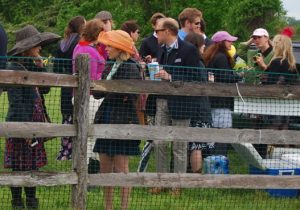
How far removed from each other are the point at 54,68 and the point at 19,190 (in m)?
1.45

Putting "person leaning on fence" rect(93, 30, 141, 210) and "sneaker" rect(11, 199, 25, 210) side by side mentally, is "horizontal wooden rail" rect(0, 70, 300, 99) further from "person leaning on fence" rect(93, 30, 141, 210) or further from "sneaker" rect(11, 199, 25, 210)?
"sneaker" rect(11, 199, 25, 210)

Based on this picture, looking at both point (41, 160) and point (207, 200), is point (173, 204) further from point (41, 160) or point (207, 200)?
point (41, 160)

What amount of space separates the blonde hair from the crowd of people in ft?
0.04

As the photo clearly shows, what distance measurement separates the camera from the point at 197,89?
281 inches

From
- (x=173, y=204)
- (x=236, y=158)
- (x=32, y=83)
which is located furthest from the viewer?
(x=236, y=158)

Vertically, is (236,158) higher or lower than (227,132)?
lower

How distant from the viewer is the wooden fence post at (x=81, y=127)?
670 cm

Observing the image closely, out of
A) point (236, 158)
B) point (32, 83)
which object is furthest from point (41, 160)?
point (236, 158)

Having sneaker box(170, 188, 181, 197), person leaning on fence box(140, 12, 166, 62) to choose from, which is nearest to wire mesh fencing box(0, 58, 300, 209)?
sneaker box(170, 188, 181, 197)

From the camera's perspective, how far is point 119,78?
7125 millimetres

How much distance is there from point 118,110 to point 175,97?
3.02 feet

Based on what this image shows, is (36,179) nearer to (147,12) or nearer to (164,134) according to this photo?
(164,134)

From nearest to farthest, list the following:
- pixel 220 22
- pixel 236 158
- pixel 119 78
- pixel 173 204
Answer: pixel 119 78 → pixel 173 204 → pixel 236 158 → pixel 220 22

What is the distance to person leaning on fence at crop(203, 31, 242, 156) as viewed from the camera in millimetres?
Answer: 8320
